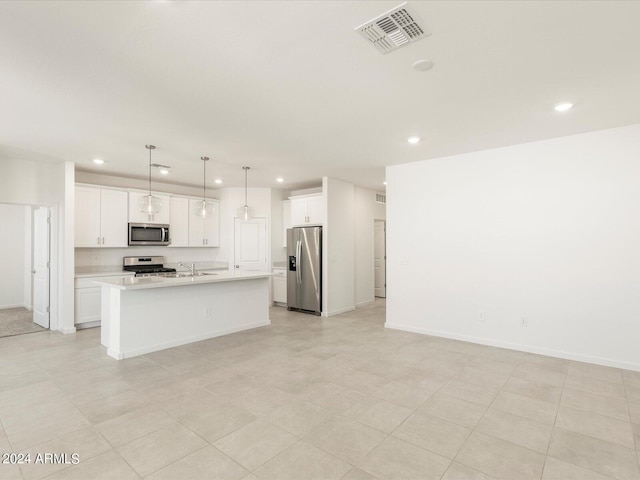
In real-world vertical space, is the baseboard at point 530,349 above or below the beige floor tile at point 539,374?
above

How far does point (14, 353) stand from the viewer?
4.24m

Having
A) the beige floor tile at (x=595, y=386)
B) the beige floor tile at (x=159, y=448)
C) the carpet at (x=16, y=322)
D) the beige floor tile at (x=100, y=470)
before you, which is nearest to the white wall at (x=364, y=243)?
the beige floor tile at (x=595, y=386)

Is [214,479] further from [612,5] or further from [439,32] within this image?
[612,5]

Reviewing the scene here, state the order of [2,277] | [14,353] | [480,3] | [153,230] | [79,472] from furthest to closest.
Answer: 1. [2,277]
2. [153,230]
3. [14,353]
4. [79,472]
5. [480,3]

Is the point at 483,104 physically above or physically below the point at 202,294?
above

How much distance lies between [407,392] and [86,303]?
529 centimetres

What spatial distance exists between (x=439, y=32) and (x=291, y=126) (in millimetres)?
1944

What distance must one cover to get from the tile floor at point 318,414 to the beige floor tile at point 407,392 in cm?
2

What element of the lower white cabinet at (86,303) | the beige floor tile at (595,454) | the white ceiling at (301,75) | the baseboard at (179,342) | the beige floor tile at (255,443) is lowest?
the beige floor tile at (595,454)

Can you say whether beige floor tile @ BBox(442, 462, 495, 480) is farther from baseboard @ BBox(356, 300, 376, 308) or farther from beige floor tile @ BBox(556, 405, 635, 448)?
baseboard @ BBox(356, 300, 376, 308)

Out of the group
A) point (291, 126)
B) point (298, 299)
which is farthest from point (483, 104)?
point (298, 299)

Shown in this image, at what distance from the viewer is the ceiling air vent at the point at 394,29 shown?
1.94 meters

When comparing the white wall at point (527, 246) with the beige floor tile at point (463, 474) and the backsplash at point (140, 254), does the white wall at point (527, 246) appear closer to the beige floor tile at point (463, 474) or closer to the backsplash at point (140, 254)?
the beige floor tile at point (463, 474)

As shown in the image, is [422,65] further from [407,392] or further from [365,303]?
[365,303]
